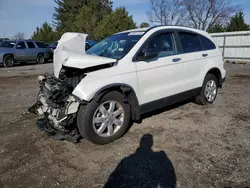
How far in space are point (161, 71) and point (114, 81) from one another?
1069mm

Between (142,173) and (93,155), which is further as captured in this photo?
(93,155)

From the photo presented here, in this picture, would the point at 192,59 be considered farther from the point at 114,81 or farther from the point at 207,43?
the point at 114,81

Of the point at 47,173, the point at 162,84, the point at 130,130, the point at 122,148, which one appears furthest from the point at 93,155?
the point at 162,84

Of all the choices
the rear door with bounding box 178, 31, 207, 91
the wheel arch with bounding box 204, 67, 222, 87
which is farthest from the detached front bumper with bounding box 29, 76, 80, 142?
the wheel arch with bounding box 204, 67, 222, 87

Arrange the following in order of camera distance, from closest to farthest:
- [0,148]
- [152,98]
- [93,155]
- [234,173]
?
[234,173], [93,155], [0,148], [152,98]

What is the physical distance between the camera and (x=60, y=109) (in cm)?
378

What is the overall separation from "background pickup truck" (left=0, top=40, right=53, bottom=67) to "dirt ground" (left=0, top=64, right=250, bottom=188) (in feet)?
38.7

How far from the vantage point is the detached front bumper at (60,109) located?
12.2 ft

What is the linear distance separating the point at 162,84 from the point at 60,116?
1.93 meters

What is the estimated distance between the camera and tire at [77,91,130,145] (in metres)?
3.68

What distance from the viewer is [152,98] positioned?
449cm

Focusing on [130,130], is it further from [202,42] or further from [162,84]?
[202,42]

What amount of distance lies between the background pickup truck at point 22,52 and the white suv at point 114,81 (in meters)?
12.7

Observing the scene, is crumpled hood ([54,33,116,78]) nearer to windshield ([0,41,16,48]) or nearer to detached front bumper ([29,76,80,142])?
detached front bumper ([29,76,80,142])
